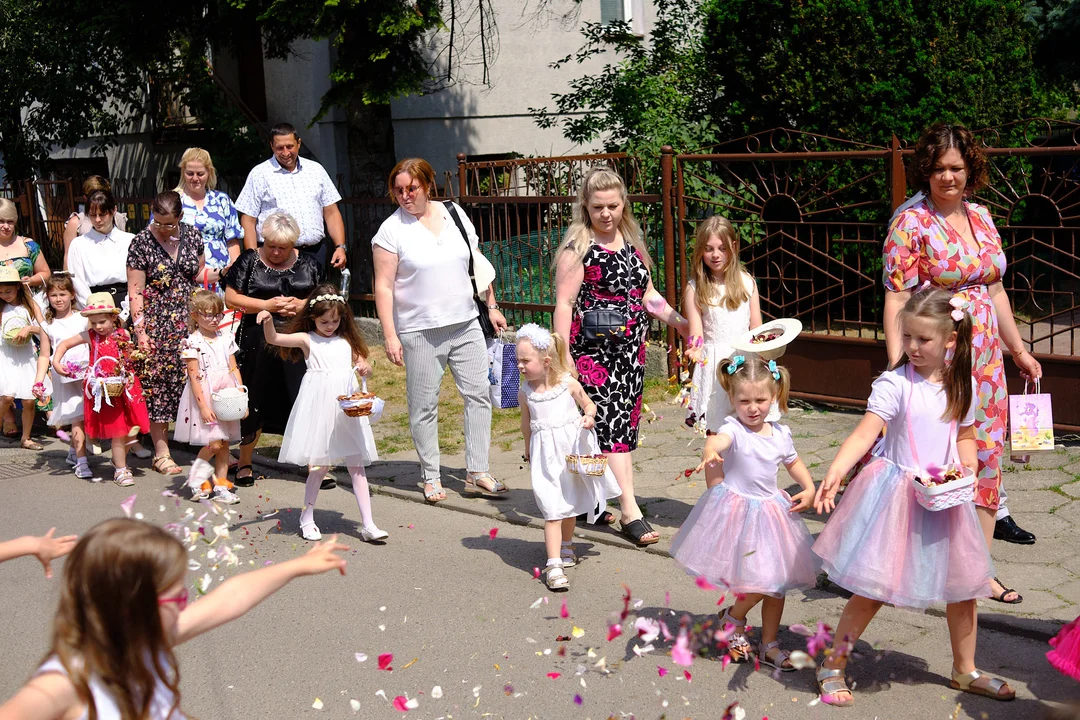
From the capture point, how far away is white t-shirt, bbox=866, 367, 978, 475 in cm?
425

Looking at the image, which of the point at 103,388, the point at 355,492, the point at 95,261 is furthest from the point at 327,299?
the point at 95,261

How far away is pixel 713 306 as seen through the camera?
625 cm

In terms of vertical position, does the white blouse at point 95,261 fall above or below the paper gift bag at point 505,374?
above

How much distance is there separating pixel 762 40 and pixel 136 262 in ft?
18.7

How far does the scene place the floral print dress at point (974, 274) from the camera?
511 cm

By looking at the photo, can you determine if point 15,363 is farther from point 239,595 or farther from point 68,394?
point 239,595

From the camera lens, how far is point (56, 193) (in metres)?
15.9

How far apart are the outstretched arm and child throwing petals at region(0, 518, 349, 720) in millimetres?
170

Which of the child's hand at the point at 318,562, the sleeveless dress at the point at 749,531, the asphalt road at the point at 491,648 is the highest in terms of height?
the child's hand at the point at 318,562

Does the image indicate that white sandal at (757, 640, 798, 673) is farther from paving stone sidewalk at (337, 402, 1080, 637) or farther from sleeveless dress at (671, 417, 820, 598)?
paving stone sidewalk at (337, 402, 1080, 637)

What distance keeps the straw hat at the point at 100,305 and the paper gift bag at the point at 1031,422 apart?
19.6 ft

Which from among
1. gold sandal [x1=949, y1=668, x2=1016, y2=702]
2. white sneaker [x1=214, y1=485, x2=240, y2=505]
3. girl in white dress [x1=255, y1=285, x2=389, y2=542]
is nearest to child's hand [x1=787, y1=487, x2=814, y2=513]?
gold sandal [x1=949, y1=668, x2=1016, y2=702]

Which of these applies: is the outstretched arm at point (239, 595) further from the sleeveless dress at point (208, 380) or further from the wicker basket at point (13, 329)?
the wicker basket at point (13, 329)

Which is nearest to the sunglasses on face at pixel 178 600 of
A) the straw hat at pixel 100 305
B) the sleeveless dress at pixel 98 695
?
the sleeveless dress at pixel 98 695
